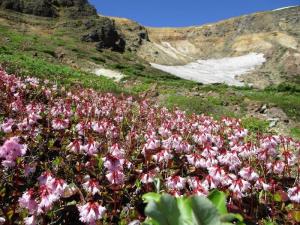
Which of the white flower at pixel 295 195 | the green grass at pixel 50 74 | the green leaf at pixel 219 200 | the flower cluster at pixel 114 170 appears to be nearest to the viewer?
the green leaf at pixel 219 200

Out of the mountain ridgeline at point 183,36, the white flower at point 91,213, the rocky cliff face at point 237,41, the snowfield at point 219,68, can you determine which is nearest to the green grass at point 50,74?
the white flower at point 91,213

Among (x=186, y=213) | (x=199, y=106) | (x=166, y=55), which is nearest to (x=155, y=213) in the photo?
(x=186, y=213)

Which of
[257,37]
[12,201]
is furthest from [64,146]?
[257,37]

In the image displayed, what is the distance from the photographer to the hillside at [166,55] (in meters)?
23.5

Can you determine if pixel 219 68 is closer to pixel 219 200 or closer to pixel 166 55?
pixel 166 55

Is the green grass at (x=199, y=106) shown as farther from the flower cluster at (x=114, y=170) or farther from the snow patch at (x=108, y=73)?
the snow patch at (x=108, y=73)

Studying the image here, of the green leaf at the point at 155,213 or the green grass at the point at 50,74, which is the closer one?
the green leaf at the point at 155,213

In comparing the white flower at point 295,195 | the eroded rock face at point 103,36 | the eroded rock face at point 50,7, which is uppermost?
the eroded rock face at point 50,7

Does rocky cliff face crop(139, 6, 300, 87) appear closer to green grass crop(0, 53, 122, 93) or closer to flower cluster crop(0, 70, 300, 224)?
green grass crop(0, 53, 122, 93)

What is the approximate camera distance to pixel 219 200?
1.78 meters

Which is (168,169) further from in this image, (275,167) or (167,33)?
(167,33)

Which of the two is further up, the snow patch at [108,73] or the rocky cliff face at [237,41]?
the rocky cliff face at [237,41]

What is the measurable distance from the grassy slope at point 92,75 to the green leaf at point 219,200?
1698 cm

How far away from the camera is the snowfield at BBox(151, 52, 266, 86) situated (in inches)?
3056
